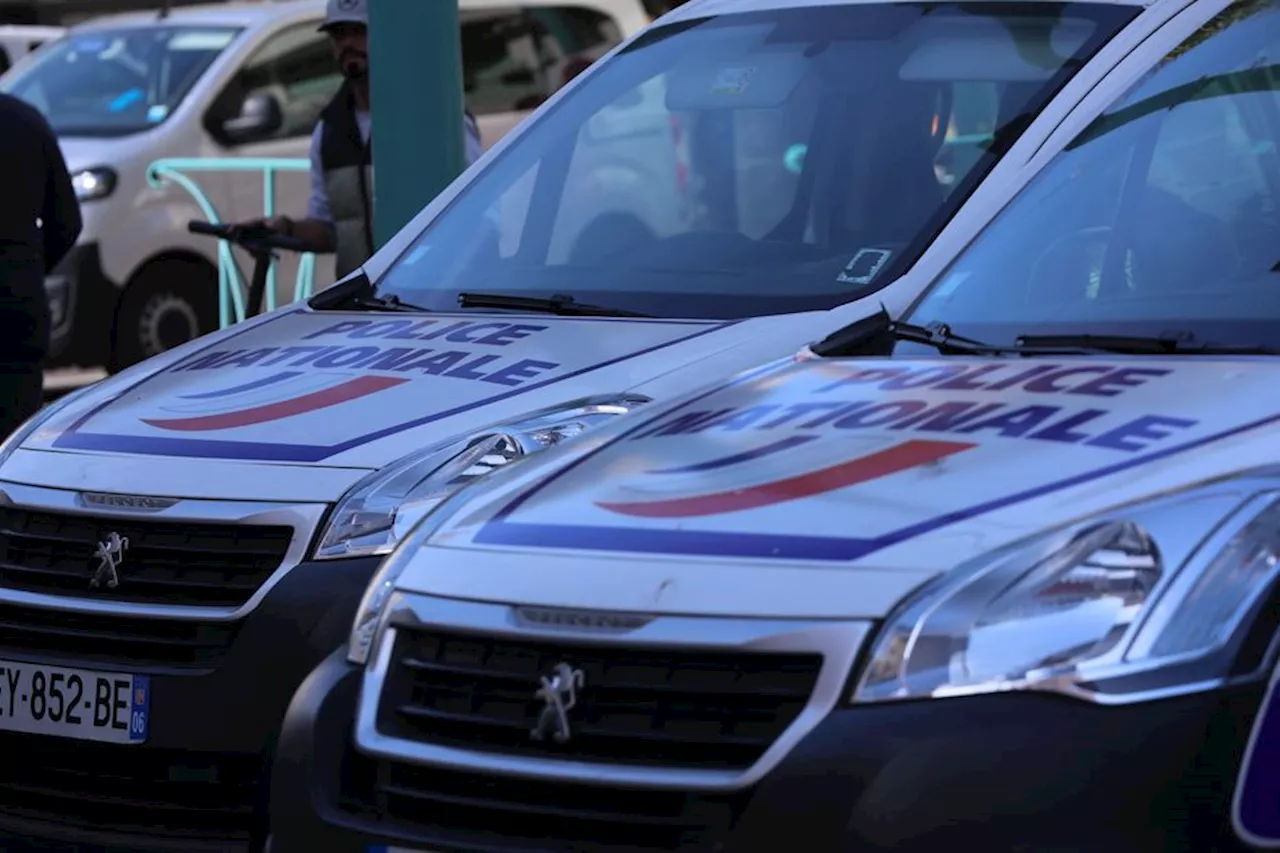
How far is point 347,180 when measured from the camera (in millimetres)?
9242

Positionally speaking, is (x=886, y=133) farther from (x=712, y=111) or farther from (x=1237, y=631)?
(x=1237, y=631)

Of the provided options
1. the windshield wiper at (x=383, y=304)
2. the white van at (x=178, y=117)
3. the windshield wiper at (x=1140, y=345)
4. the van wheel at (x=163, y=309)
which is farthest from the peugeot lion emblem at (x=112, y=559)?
the van wheel at (x=163, y=309)

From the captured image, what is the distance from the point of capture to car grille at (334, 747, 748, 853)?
138 inches

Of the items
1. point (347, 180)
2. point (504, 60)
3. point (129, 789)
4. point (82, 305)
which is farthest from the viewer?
point (504, 60)

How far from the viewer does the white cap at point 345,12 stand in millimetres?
9234

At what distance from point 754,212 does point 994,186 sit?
63 cm

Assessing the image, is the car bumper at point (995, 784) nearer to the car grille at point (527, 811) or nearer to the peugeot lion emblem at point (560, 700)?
the car grille at point (527, 811)

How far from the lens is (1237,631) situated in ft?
11.3

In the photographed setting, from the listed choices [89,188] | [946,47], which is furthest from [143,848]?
[89,188]

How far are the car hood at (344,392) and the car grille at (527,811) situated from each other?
1.31 m

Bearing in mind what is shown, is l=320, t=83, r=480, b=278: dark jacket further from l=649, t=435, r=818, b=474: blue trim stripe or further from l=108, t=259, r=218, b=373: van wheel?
l=649, t=435, r=818, b=474: blue trim stripe

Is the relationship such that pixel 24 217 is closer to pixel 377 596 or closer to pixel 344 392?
pixel 344 392

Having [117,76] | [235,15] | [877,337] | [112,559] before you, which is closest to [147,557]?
[112,559]

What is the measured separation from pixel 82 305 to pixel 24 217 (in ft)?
18.0
